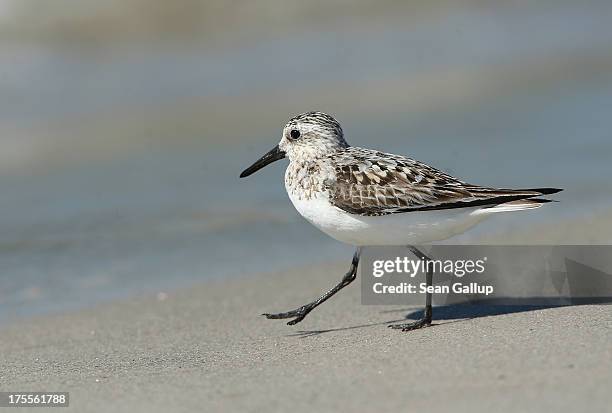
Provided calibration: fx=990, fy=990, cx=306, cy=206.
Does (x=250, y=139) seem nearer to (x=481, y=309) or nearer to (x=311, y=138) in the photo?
(x=311, y=138)

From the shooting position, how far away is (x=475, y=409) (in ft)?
15.5

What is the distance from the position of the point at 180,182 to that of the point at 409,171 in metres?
6.78

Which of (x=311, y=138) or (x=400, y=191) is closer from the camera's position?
(x=400, y=191)

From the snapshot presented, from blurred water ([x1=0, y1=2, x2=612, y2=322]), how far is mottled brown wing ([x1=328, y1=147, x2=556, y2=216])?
302 centimetres

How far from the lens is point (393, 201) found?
668 cm

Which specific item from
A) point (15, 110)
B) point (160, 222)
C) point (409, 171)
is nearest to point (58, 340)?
point (409, 171)

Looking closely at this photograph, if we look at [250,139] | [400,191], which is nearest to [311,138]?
[400,191]

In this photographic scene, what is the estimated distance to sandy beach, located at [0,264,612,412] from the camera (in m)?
5.05

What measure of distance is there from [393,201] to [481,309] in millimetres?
1252

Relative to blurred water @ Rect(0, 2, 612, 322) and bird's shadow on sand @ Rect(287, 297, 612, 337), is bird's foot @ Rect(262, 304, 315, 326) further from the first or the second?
blurred water @ Rect(0, 2, 612, 322)

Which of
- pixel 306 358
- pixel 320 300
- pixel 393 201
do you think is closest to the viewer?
pixel 306 358

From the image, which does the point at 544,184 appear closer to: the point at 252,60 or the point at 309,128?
the point at 309,128

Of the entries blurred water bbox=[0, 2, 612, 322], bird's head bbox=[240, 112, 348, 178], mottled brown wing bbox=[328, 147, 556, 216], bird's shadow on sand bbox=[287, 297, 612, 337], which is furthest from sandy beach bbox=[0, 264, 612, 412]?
bird's head bbox=[240, 112, 348, 178]

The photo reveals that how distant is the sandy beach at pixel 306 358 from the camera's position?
16.6 ft
